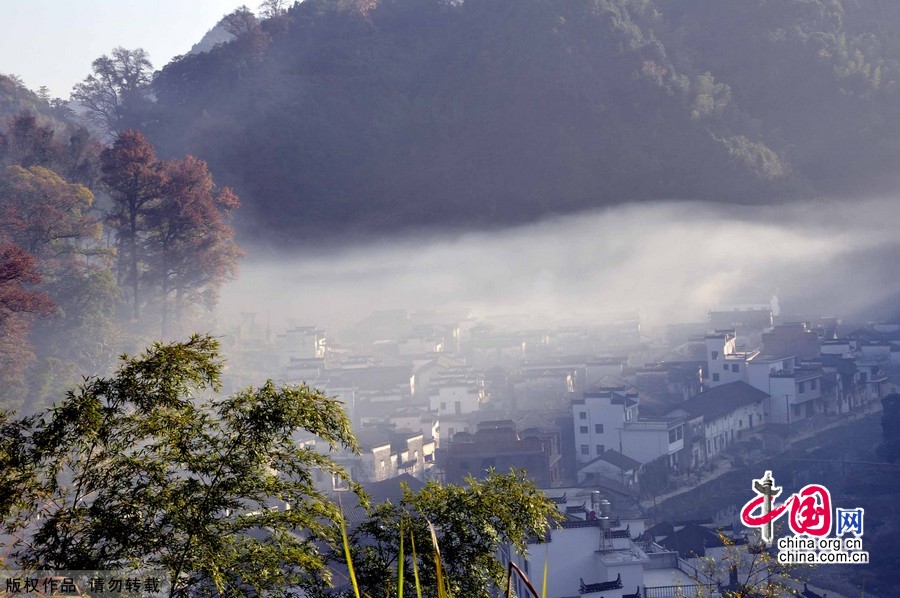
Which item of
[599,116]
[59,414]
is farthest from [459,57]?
[59,414]

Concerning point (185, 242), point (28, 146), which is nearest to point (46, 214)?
point (185, 242)

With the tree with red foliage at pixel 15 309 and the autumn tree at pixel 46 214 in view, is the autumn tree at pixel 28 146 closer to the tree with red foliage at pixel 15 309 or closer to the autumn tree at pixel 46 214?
the autumn tree at pixel 46 214

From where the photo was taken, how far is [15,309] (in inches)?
322

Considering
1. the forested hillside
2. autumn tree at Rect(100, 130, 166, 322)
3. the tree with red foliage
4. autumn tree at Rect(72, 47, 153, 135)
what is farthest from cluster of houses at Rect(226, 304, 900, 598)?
autumn tree at Rect(72, 47, 153, 135)

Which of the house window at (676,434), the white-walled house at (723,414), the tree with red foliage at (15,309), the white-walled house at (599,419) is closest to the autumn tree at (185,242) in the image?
the tree with red foliage at (15,309)

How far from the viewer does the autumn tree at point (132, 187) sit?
10.9m

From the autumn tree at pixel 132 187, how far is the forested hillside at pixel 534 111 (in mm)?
7124

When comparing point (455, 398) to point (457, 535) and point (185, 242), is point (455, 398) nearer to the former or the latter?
point (185, 242)

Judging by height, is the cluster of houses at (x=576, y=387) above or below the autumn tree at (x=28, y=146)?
below

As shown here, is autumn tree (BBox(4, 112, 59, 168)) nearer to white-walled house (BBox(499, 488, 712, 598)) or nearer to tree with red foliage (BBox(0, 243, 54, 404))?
tree with red foliage (BBox(0, 243, 54, 404))

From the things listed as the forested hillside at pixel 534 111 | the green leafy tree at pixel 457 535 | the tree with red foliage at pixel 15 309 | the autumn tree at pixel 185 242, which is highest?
the forested hillside at pixel 534 111

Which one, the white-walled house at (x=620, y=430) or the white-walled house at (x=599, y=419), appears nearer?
the white-walled house at (x=620, y=430)

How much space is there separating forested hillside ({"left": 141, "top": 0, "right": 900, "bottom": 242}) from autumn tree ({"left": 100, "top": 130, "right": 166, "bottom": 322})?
712cm

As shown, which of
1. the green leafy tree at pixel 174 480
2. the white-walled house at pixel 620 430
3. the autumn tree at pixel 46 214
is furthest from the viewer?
the autumn tree at pixel 46 214
